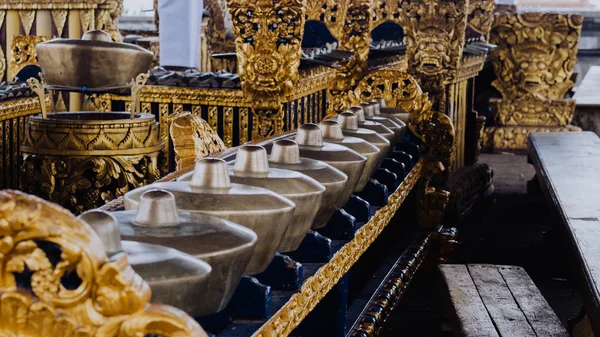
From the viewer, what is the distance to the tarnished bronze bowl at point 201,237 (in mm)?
994

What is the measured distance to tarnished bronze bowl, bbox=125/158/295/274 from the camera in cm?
113

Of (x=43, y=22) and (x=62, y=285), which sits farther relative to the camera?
(x=43, y=22)

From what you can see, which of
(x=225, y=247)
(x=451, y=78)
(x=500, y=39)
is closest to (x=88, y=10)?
(x=451, y=78)

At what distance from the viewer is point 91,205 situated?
7.89 ft

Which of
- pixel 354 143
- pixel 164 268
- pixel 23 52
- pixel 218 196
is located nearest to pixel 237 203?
pixel 218 196

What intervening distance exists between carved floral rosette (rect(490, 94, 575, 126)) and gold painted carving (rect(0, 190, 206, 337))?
23.9 feet

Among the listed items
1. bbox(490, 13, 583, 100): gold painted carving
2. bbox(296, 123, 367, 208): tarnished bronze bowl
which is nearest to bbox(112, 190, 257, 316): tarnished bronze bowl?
bbox(296, 123, 367, 208): tarnished bronze bowl

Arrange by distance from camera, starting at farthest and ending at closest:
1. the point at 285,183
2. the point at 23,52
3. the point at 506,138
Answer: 1. the point at 506,138
2. the point at 23,52
3. the point at 285,183

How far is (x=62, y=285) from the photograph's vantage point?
2.65 feet

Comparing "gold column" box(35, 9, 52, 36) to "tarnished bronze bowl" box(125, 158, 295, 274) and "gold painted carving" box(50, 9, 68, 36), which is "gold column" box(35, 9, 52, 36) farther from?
"tarnished bronze bowl" box(125, 158, 295, 274)

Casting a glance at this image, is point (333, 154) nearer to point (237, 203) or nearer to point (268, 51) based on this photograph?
point (237, 203)

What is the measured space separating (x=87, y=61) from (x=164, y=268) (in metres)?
1.50

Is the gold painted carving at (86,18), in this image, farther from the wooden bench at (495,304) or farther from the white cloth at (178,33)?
the wooden bench at (495,304)

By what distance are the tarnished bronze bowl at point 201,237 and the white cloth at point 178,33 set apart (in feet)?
15.6
